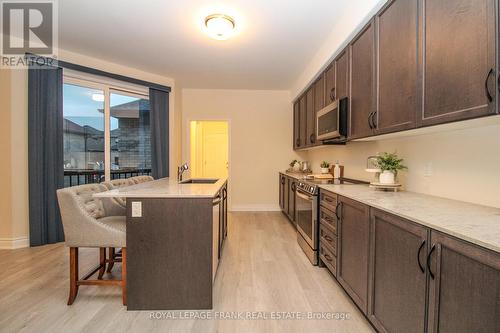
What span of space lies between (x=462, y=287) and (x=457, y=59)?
1094 mm

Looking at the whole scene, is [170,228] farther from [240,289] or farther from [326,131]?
[326,131]

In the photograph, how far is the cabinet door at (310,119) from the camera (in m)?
3.75

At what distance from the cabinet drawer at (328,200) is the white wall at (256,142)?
9.32ft

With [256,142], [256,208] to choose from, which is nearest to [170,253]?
[256,208]

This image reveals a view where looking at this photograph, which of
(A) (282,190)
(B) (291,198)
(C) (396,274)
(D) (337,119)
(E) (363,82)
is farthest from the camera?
(A) (282,190)

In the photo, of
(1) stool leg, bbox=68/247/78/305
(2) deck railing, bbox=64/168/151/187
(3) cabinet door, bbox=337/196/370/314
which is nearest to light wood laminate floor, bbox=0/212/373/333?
(1) stool leg, bbox=68/247/78/305

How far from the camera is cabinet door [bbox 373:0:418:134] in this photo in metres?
1.56

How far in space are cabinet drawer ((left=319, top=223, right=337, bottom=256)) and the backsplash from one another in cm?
78

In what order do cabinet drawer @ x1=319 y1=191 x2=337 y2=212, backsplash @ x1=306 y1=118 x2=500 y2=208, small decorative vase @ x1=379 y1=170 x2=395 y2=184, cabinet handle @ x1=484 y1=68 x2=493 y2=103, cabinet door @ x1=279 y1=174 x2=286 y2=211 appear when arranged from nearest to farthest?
1. cabinet handle @ x1=484 y1=68 x2=493 y2=103
2. backsplash @ x1=306 y1=118 x2=500 y2=208
3. small decorative vase @ x1=379 y1=170 x2=395 y2=184
4. cabinet drawer @ x1=319 y1=191 x2=337 y2=212
5. cabinet door @ x1=279 y1=174 x2=286 y2=211

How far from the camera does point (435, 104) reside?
139 cm

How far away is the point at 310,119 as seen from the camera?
12.9 feet

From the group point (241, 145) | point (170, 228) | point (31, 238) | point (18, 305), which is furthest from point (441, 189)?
point (31, 238)

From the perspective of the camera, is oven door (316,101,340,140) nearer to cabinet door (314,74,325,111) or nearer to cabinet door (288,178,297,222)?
cabinet door (314,74,325,111)

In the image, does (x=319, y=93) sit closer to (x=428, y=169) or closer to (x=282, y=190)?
(x=428, y=169)
